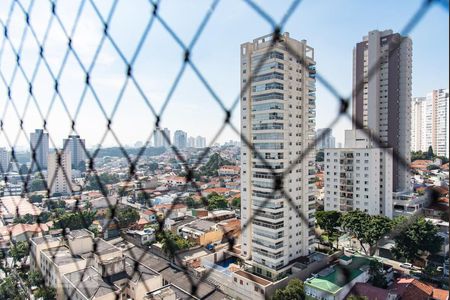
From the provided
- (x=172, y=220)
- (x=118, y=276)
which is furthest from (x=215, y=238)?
(x=118, y=276)

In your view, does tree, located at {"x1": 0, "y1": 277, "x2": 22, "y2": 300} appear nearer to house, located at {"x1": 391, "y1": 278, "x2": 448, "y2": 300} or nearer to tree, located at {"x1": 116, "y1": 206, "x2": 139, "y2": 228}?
tree, located at {"x1": 116, "y1": 206, "x2": 139, "y2": 228}

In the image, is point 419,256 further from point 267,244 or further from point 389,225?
point 267,244

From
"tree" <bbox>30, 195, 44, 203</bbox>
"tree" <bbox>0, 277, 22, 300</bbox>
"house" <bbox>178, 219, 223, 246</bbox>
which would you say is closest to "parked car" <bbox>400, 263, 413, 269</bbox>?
"house" <bbox>178, 219, 223, 246</bbox>

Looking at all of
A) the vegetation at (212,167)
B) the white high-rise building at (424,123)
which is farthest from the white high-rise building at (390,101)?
the vegetation at (212,167)

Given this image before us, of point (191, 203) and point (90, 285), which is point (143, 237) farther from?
point (191, 203)

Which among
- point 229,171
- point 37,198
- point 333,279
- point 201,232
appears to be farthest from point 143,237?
point 229,171

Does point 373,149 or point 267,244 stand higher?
point 373,149
